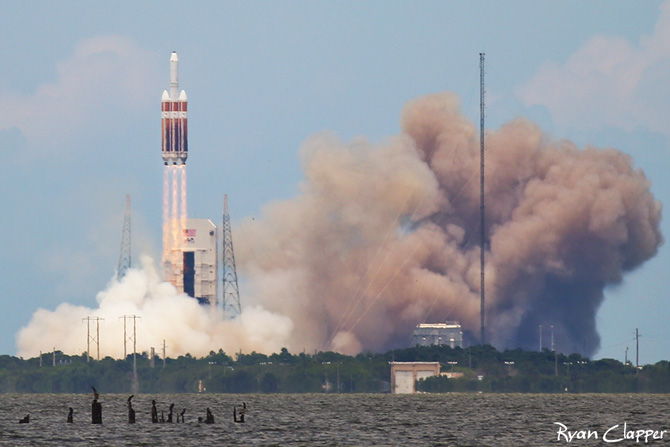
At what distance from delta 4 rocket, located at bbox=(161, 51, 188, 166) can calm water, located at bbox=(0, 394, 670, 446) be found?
3639 centimetres

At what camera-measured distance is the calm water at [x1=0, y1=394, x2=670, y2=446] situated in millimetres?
100438

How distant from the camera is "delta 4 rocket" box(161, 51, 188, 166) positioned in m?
193

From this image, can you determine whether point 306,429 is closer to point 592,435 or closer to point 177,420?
→ point 177,420

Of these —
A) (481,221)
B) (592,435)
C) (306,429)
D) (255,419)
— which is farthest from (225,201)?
(592,435)

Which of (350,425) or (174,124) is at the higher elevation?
(174,124)

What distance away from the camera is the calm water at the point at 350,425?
10044cm

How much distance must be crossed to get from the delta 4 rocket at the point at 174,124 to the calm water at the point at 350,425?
36.4 metres

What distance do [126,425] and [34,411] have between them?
3566 cm

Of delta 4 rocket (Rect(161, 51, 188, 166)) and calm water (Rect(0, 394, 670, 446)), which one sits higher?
delta 4 rocket (Rect(161, 51, 188, 166))

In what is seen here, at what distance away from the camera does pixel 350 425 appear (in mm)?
120188

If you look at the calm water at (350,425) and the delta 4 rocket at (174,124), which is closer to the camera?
the calm water at (350,425)

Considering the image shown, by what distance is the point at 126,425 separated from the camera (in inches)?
4660

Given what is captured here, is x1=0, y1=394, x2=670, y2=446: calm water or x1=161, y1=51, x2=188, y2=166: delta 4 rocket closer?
x1=0, y1=394, x2=670, y2=446: calm water

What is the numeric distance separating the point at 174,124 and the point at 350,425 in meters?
82.2
